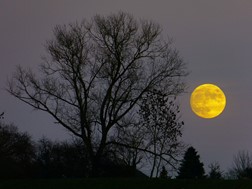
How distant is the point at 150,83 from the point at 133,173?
11794 mm

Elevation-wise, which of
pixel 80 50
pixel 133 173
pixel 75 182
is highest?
pixel 80 50

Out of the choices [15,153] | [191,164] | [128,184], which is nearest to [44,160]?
[15,153]

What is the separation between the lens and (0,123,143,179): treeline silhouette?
5119cm

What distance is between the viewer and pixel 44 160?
223 feet

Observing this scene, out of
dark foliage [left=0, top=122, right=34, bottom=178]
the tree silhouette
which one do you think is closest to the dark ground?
the tree silhouette

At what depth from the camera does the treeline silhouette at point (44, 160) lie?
5119 cm

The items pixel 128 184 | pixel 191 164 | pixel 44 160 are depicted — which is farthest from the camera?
pixel 44 160

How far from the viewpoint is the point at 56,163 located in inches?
2473

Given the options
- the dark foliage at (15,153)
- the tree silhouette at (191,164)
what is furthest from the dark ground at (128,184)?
the dark foliage at (15,153)

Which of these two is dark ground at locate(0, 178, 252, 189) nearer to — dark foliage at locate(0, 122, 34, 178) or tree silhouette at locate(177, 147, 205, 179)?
tree silhouette at locate(177, 147, 205, 179)

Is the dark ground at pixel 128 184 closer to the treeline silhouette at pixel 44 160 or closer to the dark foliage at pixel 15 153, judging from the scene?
the treeline silhouette at pixel 44 160

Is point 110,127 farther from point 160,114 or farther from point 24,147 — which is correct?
point 24,147

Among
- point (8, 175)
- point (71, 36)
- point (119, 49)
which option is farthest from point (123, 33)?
point (8, 175)

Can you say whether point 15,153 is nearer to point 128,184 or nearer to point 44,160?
point 44,160
